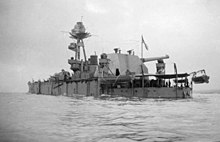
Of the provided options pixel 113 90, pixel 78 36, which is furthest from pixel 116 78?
pixel 78 36

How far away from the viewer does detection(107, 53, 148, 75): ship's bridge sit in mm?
45069

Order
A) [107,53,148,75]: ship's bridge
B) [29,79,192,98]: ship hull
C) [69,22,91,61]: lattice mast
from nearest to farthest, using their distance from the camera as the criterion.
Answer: [29,79,192,98]: ship hull → [107,53,148,75]: ship's bridge → [69,22,91,61]: lattice mast

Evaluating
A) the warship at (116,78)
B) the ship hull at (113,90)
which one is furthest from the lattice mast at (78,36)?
the ship hull at (113,90)

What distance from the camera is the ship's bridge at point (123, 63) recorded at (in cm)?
4507

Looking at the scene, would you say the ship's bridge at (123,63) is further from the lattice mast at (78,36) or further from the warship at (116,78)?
the lattice mast at (78,36)

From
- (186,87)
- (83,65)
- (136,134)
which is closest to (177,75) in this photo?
(186,87)

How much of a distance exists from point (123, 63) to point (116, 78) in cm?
939

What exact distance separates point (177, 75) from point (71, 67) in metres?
27.6

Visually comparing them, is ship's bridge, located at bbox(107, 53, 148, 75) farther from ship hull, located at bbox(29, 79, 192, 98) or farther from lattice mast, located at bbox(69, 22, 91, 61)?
lattice mast, located at bbox(69, 22, 91, 61)

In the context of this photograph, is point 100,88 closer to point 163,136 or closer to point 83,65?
point 83,65

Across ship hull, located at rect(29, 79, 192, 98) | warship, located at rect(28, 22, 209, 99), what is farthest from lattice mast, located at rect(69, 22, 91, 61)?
ship hull, located at rect(29, 79, 192, 98)

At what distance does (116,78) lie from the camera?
37.2 m

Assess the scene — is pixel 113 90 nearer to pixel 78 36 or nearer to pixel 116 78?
pixel 116 78

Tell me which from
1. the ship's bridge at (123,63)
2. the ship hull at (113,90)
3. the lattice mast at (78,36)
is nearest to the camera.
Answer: the ship hull at (113,90)
